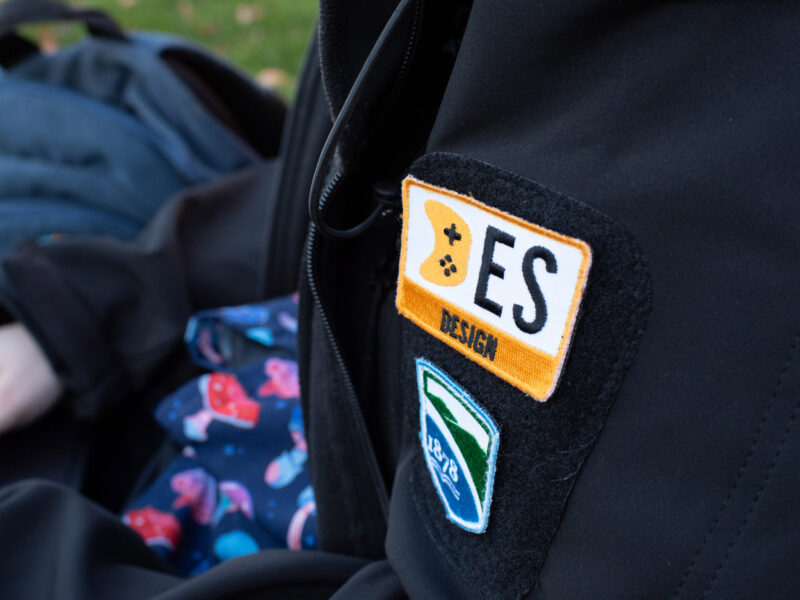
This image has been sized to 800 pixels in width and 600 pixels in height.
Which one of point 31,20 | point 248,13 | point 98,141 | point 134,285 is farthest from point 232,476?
point 248,13

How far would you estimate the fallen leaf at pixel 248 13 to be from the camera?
2703 millimetres

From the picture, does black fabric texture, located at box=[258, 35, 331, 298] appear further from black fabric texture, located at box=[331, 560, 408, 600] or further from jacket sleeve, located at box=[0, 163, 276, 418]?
black fabric texture, located at box=[331, 560, 408, 600]

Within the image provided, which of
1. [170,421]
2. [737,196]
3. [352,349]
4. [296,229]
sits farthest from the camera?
[296,229]

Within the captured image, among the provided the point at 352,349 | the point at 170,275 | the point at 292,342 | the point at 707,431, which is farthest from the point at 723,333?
the point at 170,275

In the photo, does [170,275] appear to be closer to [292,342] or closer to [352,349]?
[292,342]

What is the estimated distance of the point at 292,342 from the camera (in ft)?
2.79

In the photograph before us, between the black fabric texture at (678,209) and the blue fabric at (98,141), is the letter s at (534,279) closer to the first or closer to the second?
the black fabric texture at (678,209)

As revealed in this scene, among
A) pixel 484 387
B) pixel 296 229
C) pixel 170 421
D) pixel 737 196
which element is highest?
pixel 737 196

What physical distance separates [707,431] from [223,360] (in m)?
0.70

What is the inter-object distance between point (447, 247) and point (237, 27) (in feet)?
8.64

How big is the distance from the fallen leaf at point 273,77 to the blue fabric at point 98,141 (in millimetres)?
1303

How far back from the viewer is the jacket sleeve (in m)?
0.80

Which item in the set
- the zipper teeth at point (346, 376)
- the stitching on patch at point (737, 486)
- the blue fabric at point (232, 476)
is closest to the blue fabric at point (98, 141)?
the blue fabric at point (232, 476)

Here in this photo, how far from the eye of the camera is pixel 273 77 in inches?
91.4
